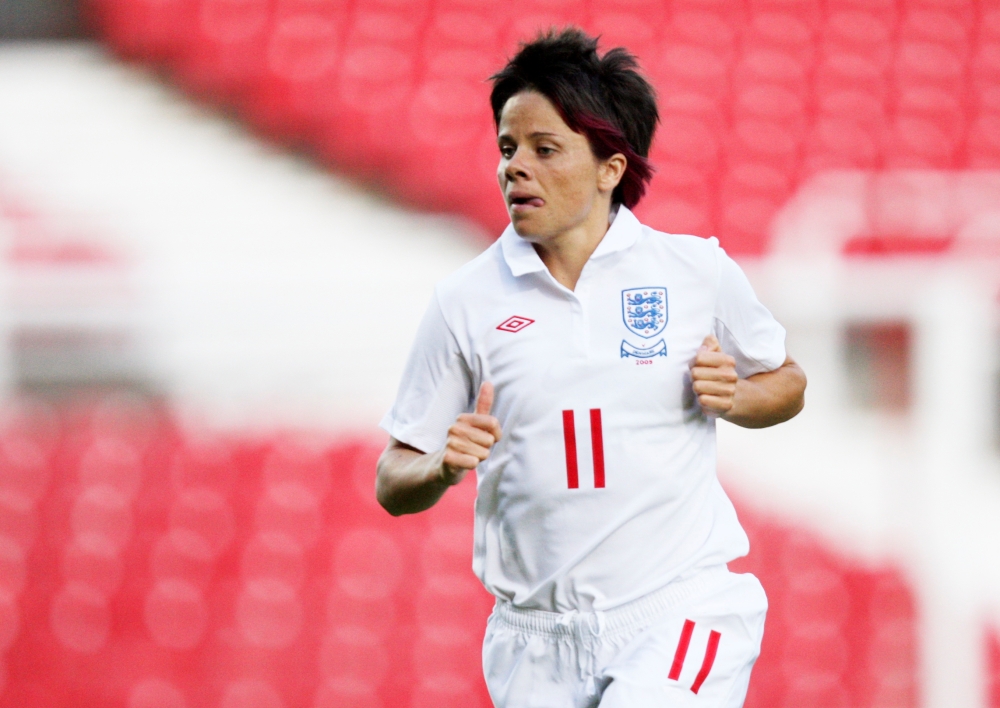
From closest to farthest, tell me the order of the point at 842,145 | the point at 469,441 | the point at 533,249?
the point at 469,441
the point at 533,249
the point at 842,145

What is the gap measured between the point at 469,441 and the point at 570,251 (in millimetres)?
408

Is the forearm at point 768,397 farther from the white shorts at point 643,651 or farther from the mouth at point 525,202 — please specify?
the mouth at point 525,202

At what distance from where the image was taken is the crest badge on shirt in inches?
61.9

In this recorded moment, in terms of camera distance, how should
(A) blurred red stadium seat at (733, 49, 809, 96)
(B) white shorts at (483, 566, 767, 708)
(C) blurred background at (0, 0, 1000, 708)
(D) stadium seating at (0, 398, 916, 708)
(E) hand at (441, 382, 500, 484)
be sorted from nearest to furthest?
(E) hand at (441, 382, 500, 484) < (B) white shorts at (483, 566, 767, 708) < (C) blurred background at (0, 0, 1000, 708) < (D) stadium seating at (0, 398, 916, 708) < (A) blurred red stadium seat at (733, 49, 809, 96)

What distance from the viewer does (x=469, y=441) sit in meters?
1.39

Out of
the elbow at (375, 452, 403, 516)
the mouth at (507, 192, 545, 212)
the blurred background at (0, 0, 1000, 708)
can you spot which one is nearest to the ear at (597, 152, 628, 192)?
the mouth at (507, 192, 545, 212)

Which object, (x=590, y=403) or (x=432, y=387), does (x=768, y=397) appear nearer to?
(x=590, y=403)

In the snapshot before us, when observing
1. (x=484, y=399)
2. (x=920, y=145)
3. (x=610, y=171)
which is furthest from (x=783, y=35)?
(x=484, y=399)

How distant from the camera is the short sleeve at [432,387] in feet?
5.24

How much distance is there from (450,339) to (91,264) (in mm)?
2350

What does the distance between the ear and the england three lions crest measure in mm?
182

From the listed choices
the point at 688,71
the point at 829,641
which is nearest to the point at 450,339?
the point at 829,641

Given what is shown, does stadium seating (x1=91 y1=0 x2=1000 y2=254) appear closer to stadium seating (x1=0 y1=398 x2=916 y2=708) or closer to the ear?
stadium seating (x1=0 y1=398 x2=916 y2=708)

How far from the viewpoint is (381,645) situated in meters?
3.32
